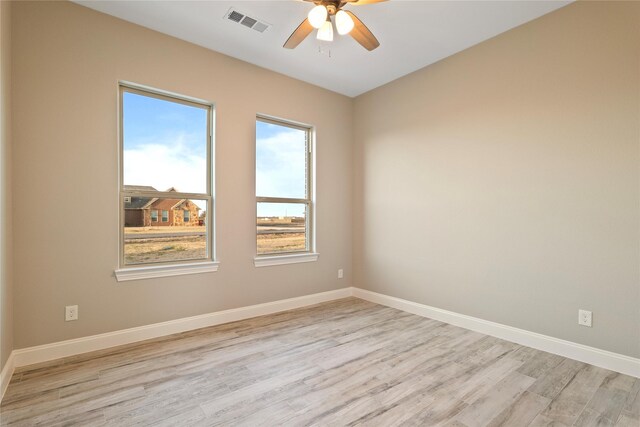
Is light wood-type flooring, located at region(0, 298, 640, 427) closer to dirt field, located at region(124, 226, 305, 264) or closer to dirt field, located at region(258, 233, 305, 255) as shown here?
dirt field, located at region(124, 226, 305, 264)

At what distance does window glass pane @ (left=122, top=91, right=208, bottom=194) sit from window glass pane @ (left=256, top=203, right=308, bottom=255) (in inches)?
32.4

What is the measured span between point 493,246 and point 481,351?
3.28 ft

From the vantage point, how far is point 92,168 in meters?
2.71

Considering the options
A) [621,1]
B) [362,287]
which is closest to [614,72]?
[621,1]

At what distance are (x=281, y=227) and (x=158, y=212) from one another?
1.46m

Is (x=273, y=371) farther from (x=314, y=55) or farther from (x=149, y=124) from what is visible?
(x=314, y=55)

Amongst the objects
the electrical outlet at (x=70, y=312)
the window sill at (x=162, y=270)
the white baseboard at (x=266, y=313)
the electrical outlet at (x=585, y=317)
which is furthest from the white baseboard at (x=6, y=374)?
the electrical outlet at (x=585, y=317)

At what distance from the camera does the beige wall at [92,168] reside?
2455 mm

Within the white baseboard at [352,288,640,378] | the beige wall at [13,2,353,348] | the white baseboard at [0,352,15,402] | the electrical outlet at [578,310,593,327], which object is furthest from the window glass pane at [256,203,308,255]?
the electrical outlet at [578,310,593,327]

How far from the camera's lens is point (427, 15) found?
2766 mm

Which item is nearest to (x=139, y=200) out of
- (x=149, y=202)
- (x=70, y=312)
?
(x=149, y=202)

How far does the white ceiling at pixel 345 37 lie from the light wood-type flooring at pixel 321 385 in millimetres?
2898

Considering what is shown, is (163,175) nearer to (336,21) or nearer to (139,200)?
(139,200)

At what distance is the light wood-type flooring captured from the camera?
184 centimetres
